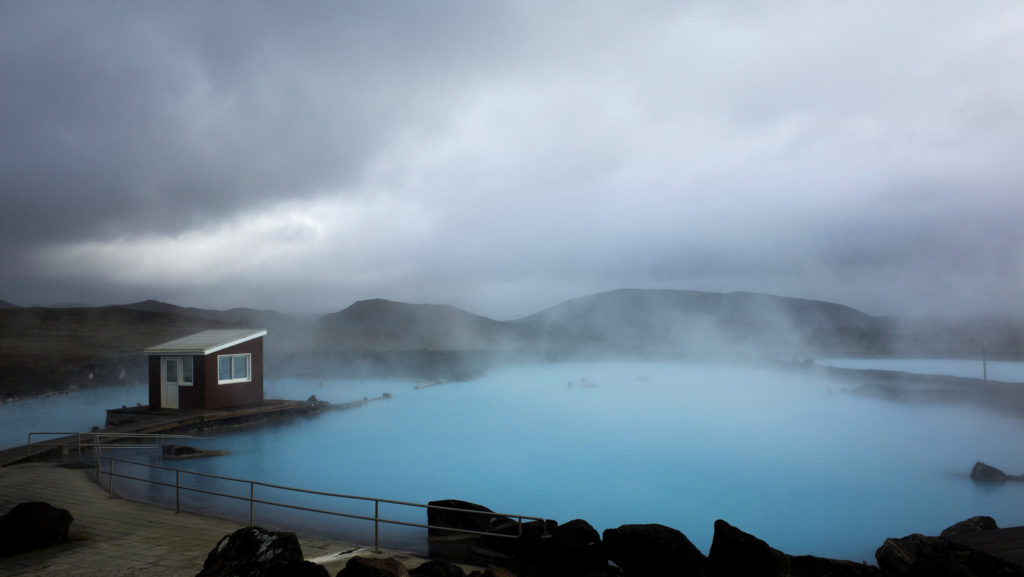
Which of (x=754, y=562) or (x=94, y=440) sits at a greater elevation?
(x=94, y=440)

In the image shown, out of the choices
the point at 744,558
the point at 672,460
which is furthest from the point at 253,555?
the point at 672,460

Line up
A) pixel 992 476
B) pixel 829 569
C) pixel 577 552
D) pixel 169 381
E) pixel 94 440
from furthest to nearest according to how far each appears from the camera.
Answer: pixel 169 381, pixel 992 476, pixel 94 440, pixel 829 569, pixel 577 552

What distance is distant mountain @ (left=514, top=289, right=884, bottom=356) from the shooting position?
2189 inches

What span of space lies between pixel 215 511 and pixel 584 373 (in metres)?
32.3

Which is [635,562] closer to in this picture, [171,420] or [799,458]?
[171,420]

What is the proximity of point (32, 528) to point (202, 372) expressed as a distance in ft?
31.0

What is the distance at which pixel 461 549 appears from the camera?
6547 mm

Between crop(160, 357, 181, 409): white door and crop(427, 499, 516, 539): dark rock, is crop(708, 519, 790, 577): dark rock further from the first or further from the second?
crop(160, 357, 181, 409): white door

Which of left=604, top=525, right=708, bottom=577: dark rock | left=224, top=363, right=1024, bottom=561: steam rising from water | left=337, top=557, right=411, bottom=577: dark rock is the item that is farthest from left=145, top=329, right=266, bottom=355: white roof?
left=337, top=557, right=411, bottom=577: dark rock

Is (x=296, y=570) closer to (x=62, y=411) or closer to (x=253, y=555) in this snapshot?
(x=253, y=555)

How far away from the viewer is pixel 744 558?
5.35 metres


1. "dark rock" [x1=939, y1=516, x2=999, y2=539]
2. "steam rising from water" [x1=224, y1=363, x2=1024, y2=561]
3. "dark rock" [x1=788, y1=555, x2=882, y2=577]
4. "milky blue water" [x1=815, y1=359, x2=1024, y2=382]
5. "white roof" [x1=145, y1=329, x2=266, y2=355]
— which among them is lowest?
"steam rising from water" [x1=224, y1=363, x2=1024, y2=561]

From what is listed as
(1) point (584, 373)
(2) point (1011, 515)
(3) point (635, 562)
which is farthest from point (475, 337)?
(3) point (635, 562)

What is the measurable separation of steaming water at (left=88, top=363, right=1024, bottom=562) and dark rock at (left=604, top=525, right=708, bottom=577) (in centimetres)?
254
